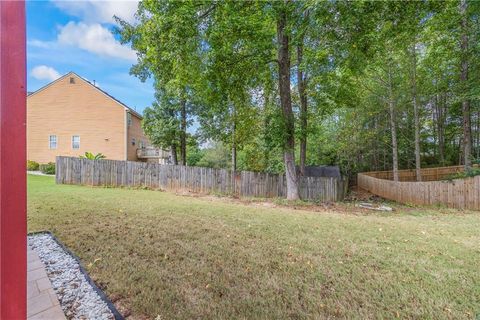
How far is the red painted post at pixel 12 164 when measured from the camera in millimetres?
857

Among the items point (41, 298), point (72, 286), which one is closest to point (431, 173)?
point (72, 286)

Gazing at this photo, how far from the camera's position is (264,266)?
2.99 m

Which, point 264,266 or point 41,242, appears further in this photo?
point 41,242

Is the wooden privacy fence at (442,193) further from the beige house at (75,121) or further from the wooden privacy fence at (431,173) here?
the beige house at (75,121)

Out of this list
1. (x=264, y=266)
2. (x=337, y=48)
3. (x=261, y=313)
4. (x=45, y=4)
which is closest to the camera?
(x=261, y=313)

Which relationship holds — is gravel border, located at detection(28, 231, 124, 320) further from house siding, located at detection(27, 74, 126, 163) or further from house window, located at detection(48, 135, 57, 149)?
house window, located at detection(48, 135, 57, 149)

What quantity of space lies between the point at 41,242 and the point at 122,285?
2.15m

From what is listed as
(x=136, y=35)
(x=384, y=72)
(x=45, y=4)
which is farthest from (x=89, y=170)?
(x=384, y=72)

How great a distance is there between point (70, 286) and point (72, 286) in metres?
0.02

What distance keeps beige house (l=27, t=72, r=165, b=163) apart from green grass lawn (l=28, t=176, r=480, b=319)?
622 inches

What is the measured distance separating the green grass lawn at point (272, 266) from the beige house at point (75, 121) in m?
15.8

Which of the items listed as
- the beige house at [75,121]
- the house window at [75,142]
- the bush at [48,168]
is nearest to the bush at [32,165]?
the beige house at [75,121]

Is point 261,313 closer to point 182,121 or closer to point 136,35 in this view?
point 136,35

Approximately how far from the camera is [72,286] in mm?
2395
